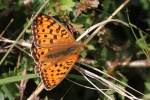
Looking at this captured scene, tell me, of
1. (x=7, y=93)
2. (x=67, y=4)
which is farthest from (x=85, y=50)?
(x=7, y=93)

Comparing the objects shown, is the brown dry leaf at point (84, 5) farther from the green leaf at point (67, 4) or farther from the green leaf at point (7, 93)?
the green leaf at point (7, 93)

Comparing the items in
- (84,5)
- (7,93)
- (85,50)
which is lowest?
(7,93)

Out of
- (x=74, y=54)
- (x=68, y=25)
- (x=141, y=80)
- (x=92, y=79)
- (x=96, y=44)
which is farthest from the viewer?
(x=141, y=80)

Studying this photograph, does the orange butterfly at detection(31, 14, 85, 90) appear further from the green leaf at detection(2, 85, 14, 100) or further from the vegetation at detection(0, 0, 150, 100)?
the green leaf at detection(2, 85, 14, 100)

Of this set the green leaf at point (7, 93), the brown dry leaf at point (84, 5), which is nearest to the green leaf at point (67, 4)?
the brown dry leaf at point (84, 5)

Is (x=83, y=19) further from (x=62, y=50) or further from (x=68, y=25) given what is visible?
(x=62, y=50)

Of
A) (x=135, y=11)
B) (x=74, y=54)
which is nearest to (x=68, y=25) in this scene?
(x=74, y=54)

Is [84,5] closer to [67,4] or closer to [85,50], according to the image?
[67,4]

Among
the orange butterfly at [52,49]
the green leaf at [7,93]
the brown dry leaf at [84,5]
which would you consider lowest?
the green leaf at [7,93]

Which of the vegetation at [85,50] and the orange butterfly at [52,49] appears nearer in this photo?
the orange butterfly at [52,49]
